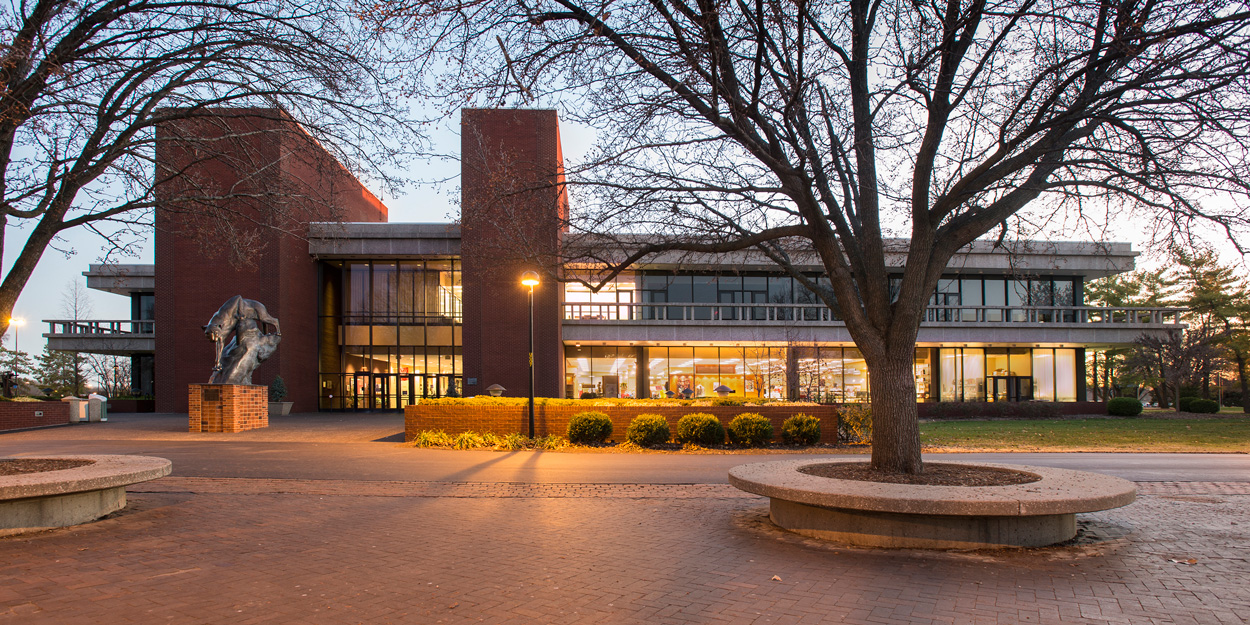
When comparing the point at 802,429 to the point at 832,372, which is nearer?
the point at 802,429

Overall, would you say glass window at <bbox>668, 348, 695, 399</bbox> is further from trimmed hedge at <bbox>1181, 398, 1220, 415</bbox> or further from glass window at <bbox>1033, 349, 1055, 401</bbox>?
trimmed hedge at <bbox>1181, 398, 1220, 415</bbox>

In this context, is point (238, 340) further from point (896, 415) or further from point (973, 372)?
point (973, 372)

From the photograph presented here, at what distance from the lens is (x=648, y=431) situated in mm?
16656

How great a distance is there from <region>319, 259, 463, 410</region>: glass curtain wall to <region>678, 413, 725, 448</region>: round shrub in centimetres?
2107

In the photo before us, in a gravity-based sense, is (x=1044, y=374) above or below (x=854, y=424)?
above

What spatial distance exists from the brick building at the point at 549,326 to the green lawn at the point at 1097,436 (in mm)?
7317

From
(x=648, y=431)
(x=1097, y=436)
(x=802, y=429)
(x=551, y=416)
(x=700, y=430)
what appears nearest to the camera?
(x=648, y=431)

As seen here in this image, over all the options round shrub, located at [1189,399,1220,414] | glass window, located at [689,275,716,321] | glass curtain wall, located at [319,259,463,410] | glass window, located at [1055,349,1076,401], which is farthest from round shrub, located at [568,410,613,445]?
round shrub, located at [1189,399,1220,414]

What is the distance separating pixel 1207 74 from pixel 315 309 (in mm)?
34934

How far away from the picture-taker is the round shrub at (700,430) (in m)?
16.8

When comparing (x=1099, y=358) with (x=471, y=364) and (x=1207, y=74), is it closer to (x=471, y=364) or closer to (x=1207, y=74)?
(x=471, y=364)

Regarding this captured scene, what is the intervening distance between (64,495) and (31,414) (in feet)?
68.6

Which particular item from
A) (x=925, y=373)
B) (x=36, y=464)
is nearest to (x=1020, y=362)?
(x=925, y=373)

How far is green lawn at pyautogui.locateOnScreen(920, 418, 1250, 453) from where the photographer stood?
714 inches
